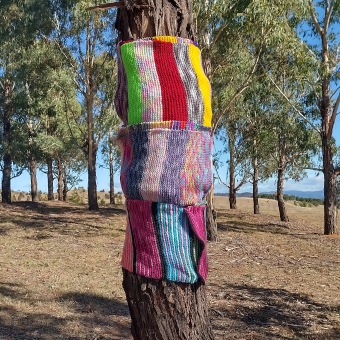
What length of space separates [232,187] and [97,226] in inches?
422

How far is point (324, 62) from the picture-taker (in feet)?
41.6

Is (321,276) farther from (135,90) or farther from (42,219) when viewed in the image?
(42,219)

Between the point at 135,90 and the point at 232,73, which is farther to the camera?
the point at 232,73

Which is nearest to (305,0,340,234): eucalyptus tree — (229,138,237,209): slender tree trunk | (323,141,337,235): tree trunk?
(323,141,337,235): tree trunk

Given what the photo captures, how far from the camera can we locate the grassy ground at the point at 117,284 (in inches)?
177

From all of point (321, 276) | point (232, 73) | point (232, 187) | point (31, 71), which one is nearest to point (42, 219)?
point (31, 71)

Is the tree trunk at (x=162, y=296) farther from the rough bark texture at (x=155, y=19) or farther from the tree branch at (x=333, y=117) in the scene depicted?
the tree branch at (x=333, y=117)

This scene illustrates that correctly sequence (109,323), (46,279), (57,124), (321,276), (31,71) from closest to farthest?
(109,323)
(46,279)
(321,276)
(31,71)
(57,124)

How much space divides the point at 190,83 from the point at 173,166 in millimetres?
371

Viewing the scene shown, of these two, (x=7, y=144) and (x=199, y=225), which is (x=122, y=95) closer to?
(x=199, y=225)

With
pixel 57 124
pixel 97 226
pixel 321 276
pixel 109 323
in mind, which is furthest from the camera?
pixel 57 124

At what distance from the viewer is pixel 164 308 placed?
1897 mm

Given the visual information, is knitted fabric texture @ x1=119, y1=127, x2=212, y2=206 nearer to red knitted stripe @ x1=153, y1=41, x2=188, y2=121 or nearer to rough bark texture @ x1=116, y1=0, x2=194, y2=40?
red knitted stripe @ x1=153, y1=41, x2=188, y2=121

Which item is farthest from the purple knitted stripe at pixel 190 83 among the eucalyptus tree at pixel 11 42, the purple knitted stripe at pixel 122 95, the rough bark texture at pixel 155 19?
the eucalyptus tree at pixel 11 42
